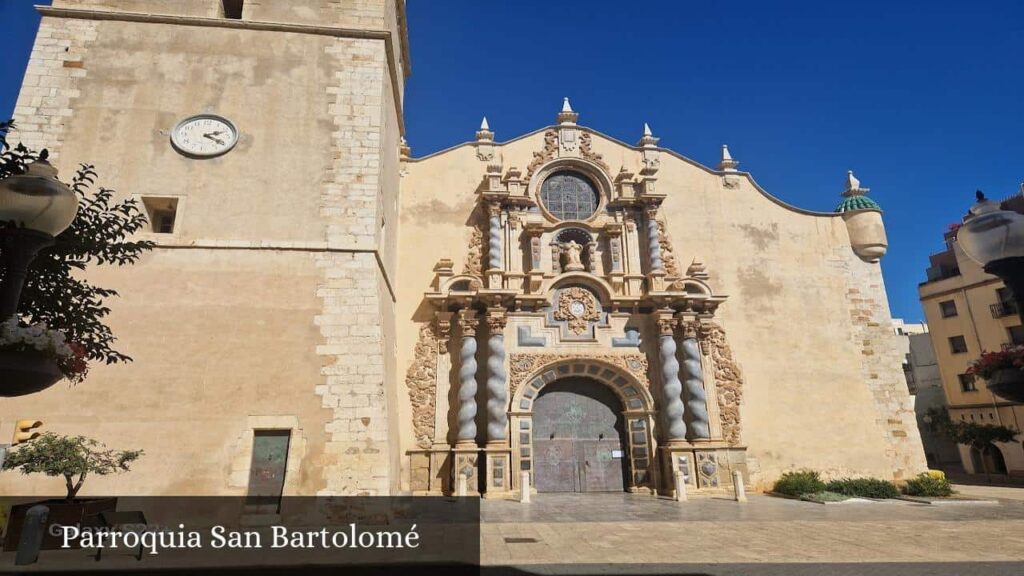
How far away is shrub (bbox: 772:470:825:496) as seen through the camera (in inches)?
502

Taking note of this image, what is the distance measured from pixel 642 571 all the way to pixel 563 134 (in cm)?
1268

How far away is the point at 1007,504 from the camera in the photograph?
11.8 metres

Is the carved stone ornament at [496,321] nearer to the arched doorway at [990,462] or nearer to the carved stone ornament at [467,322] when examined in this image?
the carved stone ornament at [467,322]

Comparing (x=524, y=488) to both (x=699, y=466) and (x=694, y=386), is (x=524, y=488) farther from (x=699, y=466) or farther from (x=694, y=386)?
(x=694, y=386)

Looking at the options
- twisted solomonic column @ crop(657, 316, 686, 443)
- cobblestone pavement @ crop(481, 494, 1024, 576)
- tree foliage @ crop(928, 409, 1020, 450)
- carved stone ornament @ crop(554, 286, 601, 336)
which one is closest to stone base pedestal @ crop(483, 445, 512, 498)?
cobblestone pavement @ crop(481, 494, 1024, 576)

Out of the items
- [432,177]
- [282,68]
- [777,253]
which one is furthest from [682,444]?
[282,68]

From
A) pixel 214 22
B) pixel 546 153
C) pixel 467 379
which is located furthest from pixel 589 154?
pixel 214 22

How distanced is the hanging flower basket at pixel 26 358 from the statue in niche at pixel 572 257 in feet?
39.3

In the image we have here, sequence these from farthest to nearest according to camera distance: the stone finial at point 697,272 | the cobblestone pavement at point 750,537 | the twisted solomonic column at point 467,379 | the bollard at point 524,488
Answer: the stone finial at point 697,272 < the twisted solomonic column at point 467,379 < the bollard at point 524,488 < the cobblestone pavement at point 750,537

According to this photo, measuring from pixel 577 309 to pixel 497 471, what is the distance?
170 inches

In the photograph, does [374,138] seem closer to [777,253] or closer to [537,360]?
[537,360]

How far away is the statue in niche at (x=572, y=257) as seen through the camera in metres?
14.6

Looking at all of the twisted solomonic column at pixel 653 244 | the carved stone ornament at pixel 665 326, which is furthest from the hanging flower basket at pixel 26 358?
the twisted solomonic column at pixel 653 244

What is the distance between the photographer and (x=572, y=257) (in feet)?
48.4
